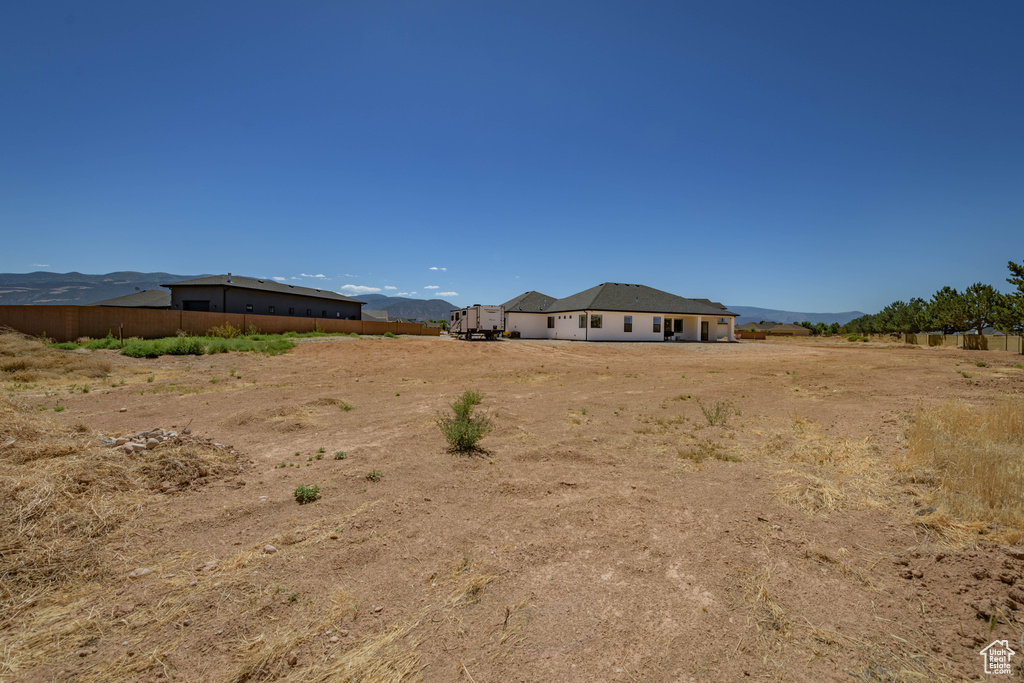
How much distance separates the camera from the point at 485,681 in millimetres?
2354

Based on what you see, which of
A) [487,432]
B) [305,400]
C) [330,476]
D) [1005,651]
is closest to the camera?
[1005,651]

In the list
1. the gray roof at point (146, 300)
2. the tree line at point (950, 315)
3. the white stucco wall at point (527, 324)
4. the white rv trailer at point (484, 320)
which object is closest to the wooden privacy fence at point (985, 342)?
the tree line at point (950, 315)

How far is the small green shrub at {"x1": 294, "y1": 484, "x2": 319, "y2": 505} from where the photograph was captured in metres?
4.58

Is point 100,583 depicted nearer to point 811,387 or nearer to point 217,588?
point 217,588

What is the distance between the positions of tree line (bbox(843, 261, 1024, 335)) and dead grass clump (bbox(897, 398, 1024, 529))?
52.7ft

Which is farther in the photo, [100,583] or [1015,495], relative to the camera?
[1015,495]

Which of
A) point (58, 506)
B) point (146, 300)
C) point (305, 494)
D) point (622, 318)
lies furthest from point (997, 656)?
point (146, 300)

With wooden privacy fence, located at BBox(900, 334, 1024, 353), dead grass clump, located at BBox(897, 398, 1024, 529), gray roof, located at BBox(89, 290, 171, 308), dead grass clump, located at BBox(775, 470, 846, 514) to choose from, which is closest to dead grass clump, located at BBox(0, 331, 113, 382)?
dead grass clump, located at BBox(775, 470, 846, 514)

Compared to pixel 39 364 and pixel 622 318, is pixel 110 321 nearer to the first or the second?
pixel 39 364

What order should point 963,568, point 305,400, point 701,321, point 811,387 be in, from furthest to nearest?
point 701,321 < point 811,387 < point 305,400 < point 963,568

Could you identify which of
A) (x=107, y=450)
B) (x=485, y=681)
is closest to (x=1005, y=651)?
(x=485, y=681)

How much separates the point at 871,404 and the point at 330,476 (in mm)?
10664

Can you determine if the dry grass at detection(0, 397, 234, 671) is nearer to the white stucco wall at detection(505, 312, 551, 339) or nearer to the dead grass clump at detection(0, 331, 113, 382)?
the dead grass clump at detection(0, 331, 113, 382)

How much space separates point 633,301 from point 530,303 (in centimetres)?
1225
